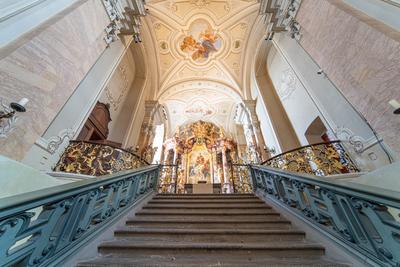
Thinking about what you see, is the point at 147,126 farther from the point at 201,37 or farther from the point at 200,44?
the point at 201,37

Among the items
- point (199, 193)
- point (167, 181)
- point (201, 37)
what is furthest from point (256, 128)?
point (201, 37)

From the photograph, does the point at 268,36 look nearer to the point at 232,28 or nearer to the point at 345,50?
the point at 345,50

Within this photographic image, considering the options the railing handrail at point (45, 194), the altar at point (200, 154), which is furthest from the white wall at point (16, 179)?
the altar at point (200, 154)

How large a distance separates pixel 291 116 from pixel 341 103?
291 centimetres

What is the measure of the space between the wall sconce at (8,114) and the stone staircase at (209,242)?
86.8 inches

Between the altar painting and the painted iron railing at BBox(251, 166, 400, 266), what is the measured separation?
33.7ft

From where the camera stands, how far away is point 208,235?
188 cm

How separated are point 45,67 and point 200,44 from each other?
26.4ft

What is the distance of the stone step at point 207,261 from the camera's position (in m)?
1.30

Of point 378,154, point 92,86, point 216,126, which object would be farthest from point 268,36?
point 216,126

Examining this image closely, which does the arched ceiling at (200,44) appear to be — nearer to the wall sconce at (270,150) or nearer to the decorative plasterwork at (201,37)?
the decorative plasterwork at (201,37)

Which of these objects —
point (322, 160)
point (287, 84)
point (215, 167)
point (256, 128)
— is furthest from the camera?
point (215, 167)

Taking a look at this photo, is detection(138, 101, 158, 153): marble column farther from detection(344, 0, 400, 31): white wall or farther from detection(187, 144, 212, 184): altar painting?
detection(344, 0, 400, 31): white wall

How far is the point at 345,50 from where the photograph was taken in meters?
3.12
